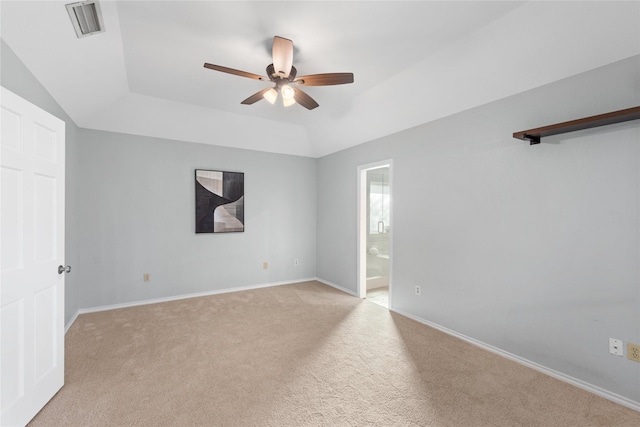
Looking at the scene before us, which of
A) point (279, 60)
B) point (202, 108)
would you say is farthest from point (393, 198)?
point (202, 108)

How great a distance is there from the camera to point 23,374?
1.81 m

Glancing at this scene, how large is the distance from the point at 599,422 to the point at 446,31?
302 cm

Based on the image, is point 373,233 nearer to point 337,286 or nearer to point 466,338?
point 337,286

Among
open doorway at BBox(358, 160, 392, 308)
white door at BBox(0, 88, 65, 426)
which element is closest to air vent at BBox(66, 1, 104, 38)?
white door at BBox(0, 88, 65, 426)

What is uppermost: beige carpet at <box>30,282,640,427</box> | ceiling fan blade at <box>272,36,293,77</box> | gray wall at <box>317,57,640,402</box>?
ceiling fan blade at <box>272,36,293,77</box>

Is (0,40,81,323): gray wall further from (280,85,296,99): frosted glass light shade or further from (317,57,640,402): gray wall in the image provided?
(317,57,640,402): gray wall

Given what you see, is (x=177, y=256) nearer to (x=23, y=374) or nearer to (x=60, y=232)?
(x=60, y=232)

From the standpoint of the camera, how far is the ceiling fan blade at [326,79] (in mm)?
2371

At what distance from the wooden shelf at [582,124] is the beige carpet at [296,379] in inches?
79.0

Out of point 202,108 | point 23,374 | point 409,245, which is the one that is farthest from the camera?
point 202,108

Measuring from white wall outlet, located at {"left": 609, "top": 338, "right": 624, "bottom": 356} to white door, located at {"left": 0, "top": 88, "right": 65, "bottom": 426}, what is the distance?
3.98 metres

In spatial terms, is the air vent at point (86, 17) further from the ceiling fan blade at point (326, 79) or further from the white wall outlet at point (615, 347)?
the white wall outlet at point (615, 347)

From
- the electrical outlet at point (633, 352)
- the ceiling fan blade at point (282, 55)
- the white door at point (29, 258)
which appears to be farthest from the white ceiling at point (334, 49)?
the electrical outlet at point (633, 352)

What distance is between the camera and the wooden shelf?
1.86 meters
